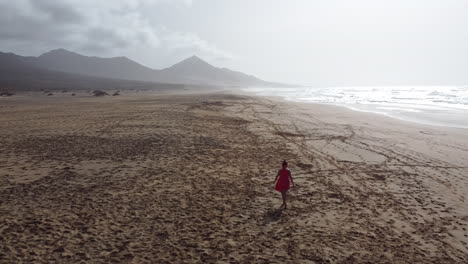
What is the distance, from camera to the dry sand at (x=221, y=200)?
20.3 feet

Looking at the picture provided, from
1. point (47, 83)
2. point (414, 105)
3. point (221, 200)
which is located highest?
point (47, 83)

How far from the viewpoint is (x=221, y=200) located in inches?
341

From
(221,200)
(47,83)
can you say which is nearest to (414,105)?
(221,200)

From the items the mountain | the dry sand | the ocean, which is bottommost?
the dry sand

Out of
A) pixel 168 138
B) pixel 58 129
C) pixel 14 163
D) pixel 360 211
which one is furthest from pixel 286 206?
pixel 58 129

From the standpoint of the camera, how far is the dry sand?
20.3 feet

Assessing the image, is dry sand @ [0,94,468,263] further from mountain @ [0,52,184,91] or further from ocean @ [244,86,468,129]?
mountain @ [0,52,184,91]

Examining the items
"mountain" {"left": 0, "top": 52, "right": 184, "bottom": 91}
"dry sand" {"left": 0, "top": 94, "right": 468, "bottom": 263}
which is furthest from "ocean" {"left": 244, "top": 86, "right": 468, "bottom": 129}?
"mountain" {"left": 0, "top": 52, "right": 184, "bottom": 91}

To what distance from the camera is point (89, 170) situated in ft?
35.1

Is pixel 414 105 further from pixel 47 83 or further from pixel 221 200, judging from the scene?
pixel 47 83

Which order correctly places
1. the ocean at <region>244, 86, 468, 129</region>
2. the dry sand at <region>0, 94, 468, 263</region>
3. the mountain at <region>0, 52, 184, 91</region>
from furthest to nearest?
the mountain at <region>0, 52, 184, 91</region>, the ocean at <region>244, 86, 468, 129</region>, the dry sand at <region>0, 94, 468, 263</region>

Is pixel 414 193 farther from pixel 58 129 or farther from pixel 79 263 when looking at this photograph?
pixel 58 129

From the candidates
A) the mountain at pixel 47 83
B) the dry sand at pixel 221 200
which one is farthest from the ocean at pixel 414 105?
the mountain at pixel 47 83

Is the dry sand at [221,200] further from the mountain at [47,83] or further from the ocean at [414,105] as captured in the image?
the mountain at [47,83]
